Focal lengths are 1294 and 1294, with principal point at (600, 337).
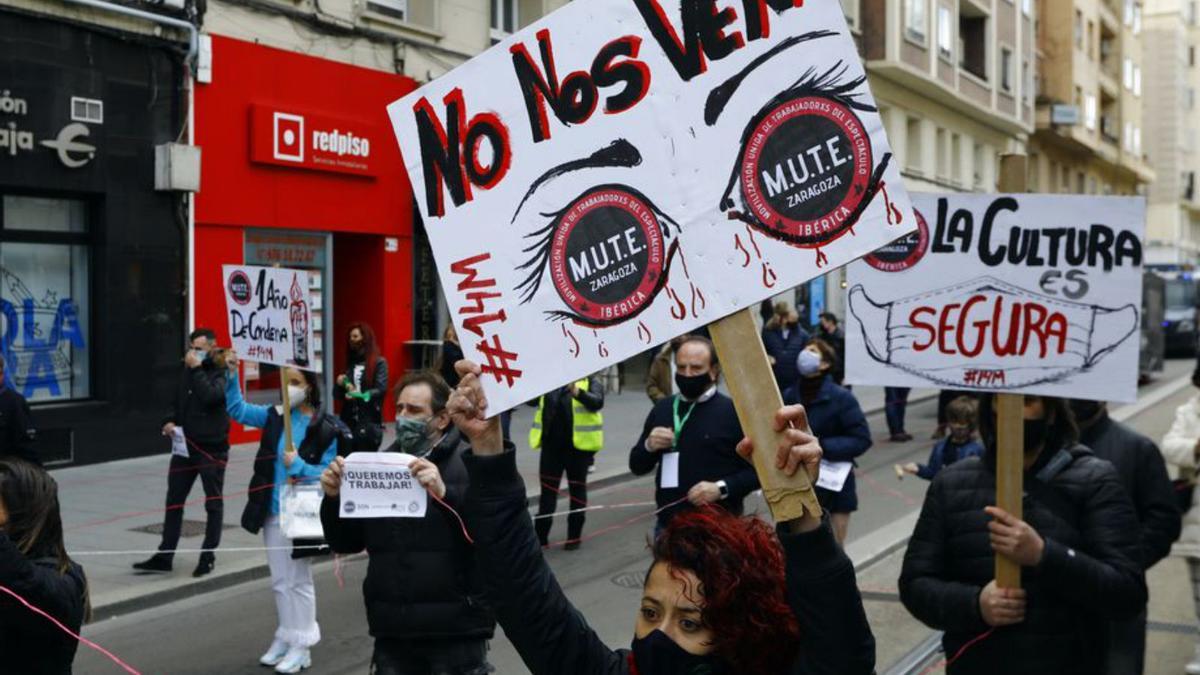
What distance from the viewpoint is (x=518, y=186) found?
10.3 feet

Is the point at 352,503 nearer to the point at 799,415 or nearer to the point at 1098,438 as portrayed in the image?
the point at 799,415

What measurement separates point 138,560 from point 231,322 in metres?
2.40

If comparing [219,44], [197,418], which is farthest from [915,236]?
[219,44]

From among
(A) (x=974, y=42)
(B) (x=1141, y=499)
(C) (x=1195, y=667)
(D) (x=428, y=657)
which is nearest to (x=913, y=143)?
(A) (x=974, y=42)

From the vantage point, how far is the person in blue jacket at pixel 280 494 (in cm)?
701

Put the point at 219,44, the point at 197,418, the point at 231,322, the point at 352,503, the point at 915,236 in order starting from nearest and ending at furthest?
1. the point at 915,236
2. the point at 352,503
3. the point at 231,322
4. the point at 197,418
5. the point at 219,44

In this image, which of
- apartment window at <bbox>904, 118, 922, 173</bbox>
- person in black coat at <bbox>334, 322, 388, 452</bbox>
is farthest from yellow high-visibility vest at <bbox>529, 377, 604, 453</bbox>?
apartment window at <bbox>904, 118, 922, 173</bbox>

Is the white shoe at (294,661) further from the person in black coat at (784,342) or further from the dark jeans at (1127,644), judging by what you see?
the person in black coat at (784,342)

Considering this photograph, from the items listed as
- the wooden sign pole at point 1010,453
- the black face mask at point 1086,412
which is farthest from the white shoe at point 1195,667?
the wooden sign pole at point 1010,453

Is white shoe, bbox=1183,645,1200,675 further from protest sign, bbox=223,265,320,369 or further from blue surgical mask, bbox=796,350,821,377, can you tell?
protest sign, bbox=223,265,320,369

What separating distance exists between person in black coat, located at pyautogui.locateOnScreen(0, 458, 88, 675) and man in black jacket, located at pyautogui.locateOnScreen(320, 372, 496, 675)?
1.04 metres

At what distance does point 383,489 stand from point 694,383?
2.25 meters

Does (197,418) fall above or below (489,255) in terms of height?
below

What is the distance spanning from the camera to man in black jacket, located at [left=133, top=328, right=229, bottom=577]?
9.43m
